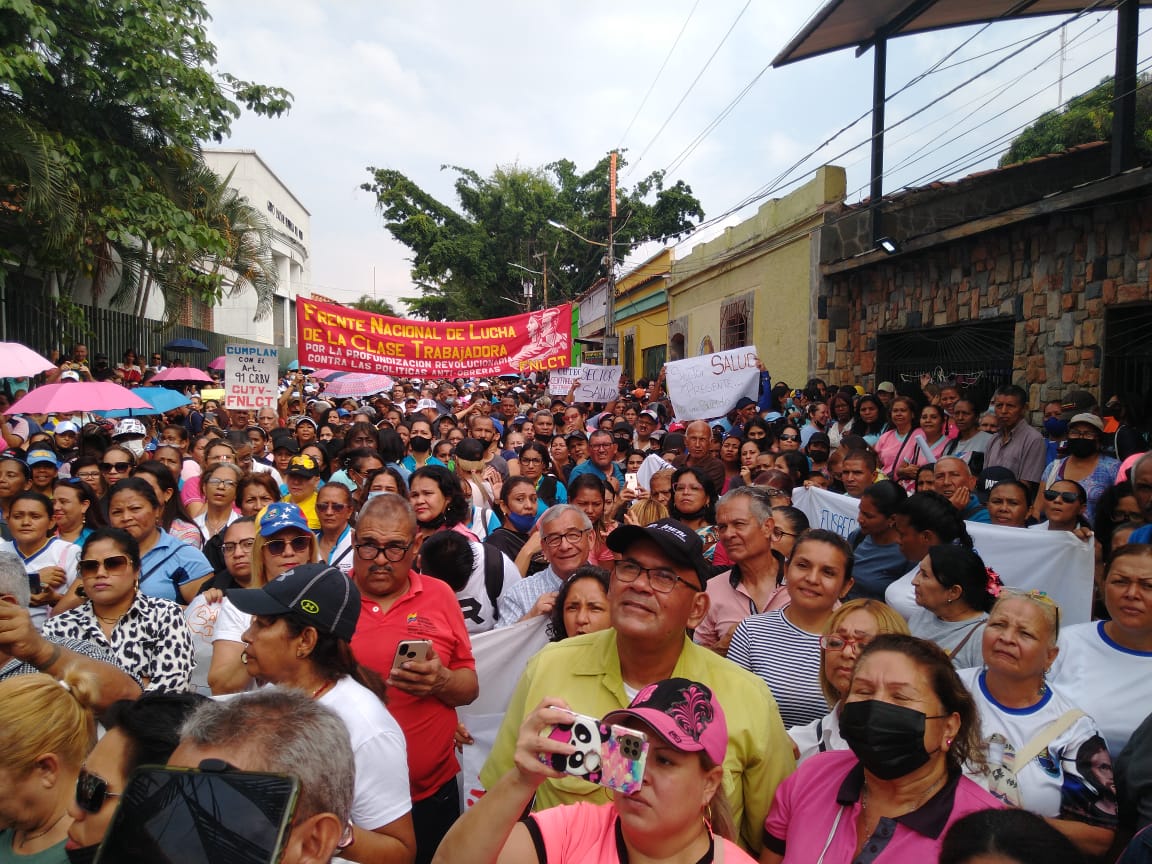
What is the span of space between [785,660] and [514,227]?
3795 cm

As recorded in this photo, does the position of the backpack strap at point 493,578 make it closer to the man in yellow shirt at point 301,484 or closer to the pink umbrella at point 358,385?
the man in yellow shirt at point 301,484

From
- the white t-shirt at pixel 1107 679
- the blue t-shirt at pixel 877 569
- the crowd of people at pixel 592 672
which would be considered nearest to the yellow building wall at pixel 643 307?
the blue t-shirt at pixel 877 569

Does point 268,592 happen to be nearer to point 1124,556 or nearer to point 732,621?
point 732,621

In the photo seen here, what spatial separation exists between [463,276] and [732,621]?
37687 mm

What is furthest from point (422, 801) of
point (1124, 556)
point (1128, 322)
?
point (1128, 322)

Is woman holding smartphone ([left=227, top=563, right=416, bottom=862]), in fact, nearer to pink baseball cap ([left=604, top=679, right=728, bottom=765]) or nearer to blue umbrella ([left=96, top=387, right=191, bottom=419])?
pink baseball cap ([left=604, top=679, right=728, bottom=765])

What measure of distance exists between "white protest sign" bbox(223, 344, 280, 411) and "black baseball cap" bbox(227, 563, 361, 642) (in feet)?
26.2

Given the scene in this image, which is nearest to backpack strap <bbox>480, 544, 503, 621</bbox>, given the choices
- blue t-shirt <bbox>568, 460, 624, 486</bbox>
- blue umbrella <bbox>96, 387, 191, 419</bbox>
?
blue t-shirt <bbox>568, 460, 624, 486</bbox>

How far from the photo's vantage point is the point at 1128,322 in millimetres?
8125

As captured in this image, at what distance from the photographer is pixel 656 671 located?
2219 mm

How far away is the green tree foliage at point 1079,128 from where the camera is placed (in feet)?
60.7

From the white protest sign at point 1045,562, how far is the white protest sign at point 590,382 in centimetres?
819

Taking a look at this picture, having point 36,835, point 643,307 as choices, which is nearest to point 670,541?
point 36,835

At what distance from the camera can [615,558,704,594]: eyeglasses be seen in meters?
2.20
